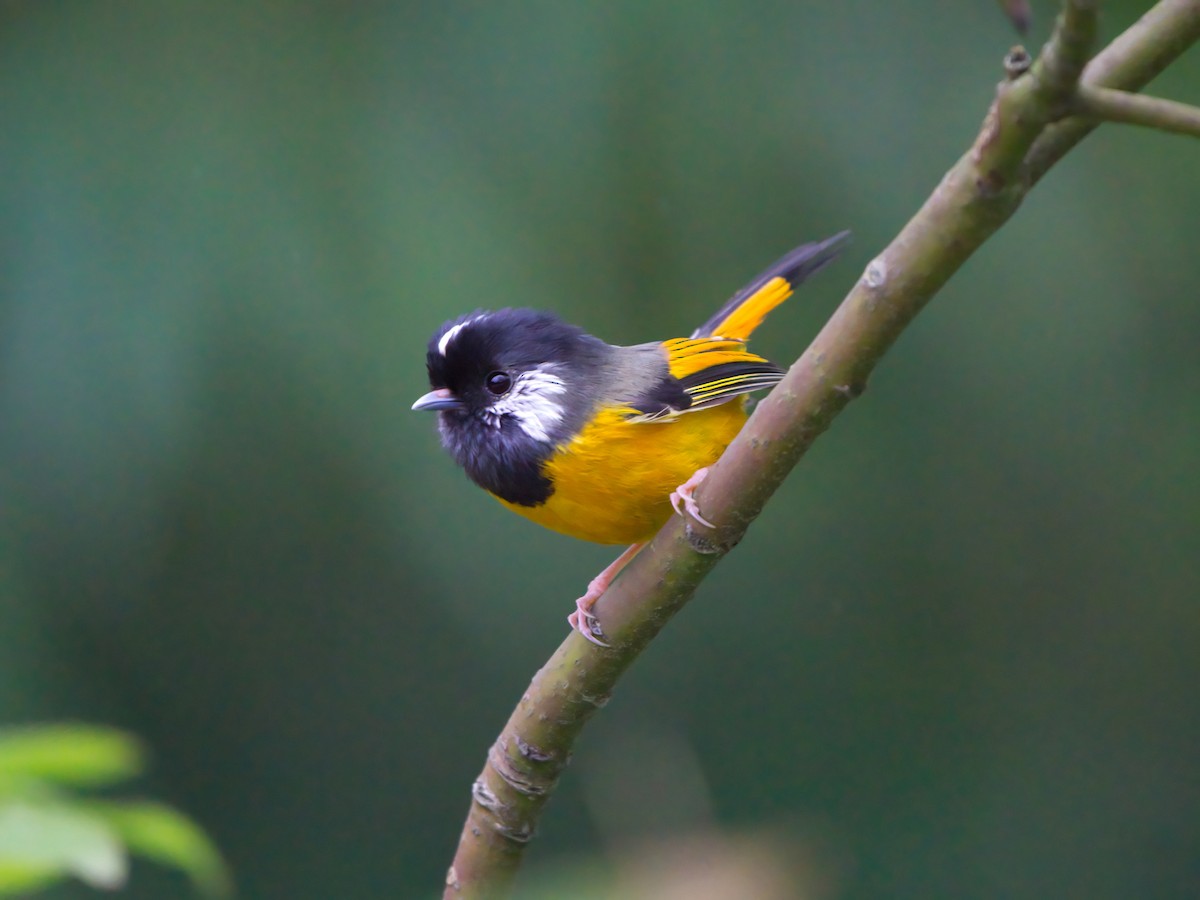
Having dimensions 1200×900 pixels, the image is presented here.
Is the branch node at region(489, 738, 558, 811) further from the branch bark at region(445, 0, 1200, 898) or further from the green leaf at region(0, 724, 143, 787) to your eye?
the green leaf at region(0, 724, 143, 787)

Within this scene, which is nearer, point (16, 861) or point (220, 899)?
point (16, 861)

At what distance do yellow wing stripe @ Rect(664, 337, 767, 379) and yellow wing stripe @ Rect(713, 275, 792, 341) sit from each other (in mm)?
221

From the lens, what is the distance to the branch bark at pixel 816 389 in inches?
51.5

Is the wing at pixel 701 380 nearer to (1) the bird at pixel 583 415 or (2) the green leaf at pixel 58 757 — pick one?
(1) the bird at pixel 583 415

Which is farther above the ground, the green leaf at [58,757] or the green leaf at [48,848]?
the green leaf at [58,757]

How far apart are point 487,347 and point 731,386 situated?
568 mm

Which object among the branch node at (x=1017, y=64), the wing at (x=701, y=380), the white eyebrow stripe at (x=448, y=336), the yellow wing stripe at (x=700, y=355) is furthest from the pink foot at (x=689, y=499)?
the branch node at (x=1017, y=64)

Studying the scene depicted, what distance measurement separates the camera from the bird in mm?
2479

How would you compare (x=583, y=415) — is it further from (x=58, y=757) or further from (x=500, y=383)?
(x=58, y=757)

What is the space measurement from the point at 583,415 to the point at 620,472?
0.53 ft

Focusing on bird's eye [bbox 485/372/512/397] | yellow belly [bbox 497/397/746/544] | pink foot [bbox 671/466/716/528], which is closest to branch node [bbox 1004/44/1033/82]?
pink foot [bbox 671/466/716/528]

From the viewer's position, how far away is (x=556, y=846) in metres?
4.55

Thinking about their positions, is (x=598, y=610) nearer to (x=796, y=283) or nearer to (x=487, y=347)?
(x=487, y=347)

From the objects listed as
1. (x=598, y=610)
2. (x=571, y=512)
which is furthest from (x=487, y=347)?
(x=598, y=610)
